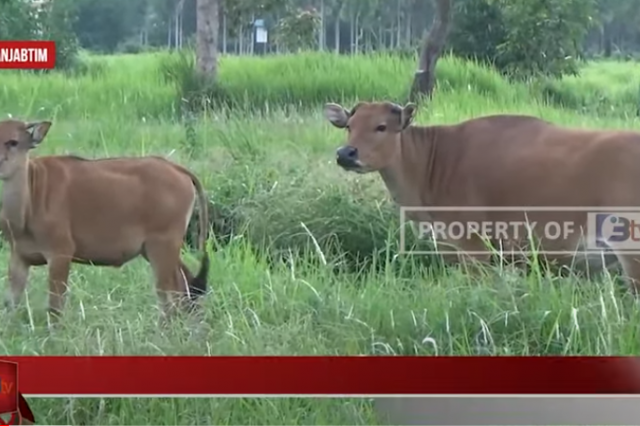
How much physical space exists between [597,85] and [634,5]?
231 mm

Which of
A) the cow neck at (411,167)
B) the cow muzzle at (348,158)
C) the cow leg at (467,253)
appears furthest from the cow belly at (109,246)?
the cow leg at (467,253)

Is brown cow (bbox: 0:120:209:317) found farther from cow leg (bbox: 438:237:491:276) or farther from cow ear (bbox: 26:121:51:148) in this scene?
cow leg (bbox: 438:237:491:276)

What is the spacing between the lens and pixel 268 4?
2.50m

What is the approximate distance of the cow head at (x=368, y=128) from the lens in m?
2.53

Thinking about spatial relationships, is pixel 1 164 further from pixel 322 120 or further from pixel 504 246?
pixel 504 246

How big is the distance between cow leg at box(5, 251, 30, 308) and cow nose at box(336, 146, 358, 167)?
3.04 ft

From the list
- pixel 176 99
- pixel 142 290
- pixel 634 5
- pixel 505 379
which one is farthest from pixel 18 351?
pixel 634 5

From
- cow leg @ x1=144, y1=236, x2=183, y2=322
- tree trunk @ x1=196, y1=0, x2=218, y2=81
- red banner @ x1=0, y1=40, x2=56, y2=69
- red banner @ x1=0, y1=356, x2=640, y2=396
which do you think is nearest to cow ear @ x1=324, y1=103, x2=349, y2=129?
tree trunk @ x1=196, y1=0, x2=218, y2=81

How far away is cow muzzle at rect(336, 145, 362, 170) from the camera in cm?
253

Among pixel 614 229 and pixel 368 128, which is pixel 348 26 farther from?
pixel 614 229

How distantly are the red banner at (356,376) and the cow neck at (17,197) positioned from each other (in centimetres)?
39

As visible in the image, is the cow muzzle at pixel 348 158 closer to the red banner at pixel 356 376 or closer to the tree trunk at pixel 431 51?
the tree trunk at pixel 431 51

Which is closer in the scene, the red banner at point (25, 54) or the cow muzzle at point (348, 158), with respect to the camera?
the red banner at point (25, 54)

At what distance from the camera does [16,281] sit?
250 centimetres
